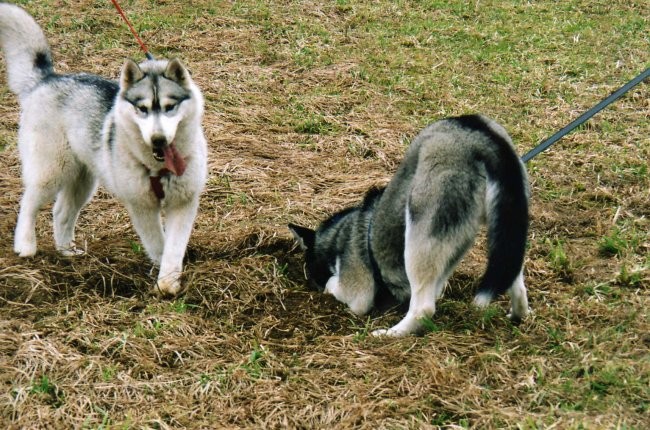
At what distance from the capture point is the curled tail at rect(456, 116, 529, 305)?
3.67 metres

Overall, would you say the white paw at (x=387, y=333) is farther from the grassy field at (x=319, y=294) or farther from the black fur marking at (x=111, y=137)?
the black fur marking at (x=111, y=137)

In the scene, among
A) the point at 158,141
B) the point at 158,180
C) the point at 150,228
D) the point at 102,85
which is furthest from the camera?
the point at 102,85

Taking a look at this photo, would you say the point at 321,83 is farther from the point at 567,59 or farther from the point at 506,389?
the point at 506,389

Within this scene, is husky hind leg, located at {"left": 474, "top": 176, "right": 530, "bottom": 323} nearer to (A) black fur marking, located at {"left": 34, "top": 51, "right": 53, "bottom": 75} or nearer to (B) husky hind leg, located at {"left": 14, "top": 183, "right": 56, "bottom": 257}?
(B) husky hind leg, located at {"left": 14, "top": 183, "right": 56, "bottom": 257}

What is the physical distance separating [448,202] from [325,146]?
12.1 ft

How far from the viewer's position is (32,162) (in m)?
5.20

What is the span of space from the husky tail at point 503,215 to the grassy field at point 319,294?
0.45 metres

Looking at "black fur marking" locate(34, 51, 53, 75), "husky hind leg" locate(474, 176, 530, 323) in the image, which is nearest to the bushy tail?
"black fur marking" locate(34, 51, 53, 75)

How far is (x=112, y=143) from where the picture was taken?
189 inches

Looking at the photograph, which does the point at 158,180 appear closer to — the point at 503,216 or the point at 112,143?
the point at 112,143

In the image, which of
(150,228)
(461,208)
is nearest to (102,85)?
(150,228)

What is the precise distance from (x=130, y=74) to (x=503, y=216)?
8.07 ft

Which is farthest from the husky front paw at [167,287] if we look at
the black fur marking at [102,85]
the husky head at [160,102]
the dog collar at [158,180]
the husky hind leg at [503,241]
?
the husky hind leg at [503,241]

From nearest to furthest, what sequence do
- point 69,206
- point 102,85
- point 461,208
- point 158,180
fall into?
point 461,208 < point 158,180 < point 102,85 < point 69,206
